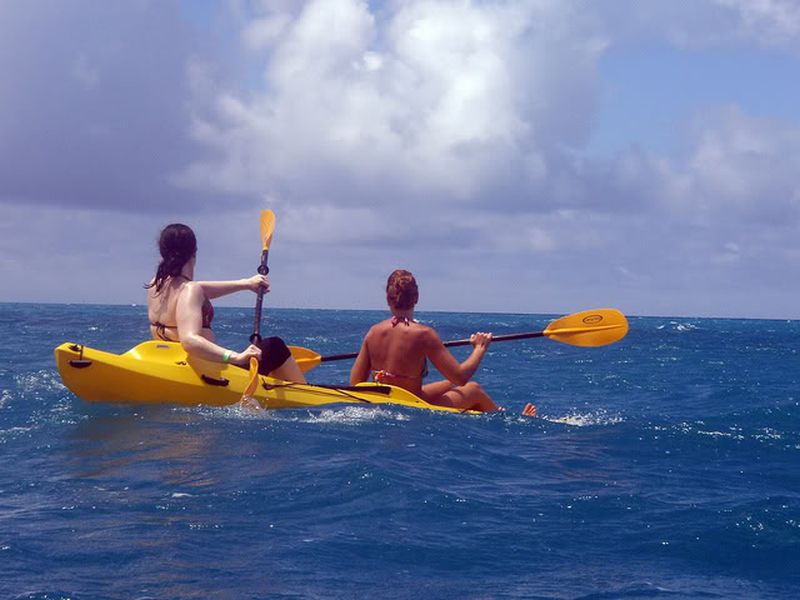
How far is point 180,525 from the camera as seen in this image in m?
5.04

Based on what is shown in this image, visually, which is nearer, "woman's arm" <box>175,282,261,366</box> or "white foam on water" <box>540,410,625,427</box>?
"woman's arm" <box>175,282,261,366</box>

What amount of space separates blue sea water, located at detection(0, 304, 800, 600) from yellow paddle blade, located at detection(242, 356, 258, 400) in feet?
0.95

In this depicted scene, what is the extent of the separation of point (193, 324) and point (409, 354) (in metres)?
2.02

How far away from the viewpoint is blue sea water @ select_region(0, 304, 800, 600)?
14.7ft

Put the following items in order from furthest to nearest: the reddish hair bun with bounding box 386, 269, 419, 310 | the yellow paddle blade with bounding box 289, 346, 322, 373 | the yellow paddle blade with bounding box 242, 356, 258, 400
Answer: the yellow paddle blade with bounding box 289, 346, 322, 373, the reddish hair bun with bounding box 386, 269, 419, 310, the yellow paddle blade with bounding box 242, 356, 258, 400

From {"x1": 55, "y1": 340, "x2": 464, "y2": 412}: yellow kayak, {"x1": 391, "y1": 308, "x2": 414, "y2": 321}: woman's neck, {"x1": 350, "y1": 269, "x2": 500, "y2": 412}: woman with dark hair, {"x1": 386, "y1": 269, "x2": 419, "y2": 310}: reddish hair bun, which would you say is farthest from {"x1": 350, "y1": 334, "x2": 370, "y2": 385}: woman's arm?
{"x1": 55, "y1": 340, "x2": 464, "y2": 412}: yellow kayak

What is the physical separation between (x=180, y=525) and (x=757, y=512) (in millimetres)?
3326

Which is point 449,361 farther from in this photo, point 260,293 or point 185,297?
point 185,297

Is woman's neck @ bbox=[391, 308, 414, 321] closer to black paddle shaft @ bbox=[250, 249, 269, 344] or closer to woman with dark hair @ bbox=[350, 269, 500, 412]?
woman with dark hair @ bbox=[350, 269, 500, 412]

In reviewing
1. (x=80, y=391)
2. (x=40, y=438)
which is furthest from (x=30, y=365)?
(x=40, y=438)

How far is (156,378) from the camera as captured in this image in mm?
8555

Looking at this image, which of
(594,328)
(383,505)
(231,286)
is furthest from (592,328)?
(383,505)

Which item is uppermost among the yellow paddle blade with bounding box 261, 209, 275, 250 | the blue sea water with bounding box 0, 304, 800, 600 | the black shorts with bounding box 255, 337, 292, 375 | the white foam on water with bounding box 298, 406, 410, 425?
the yellow paddle blade with bounding box 261, 209, 275, 250

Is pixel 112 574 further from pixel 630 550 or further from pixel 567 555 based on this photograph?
pixel 630 550
